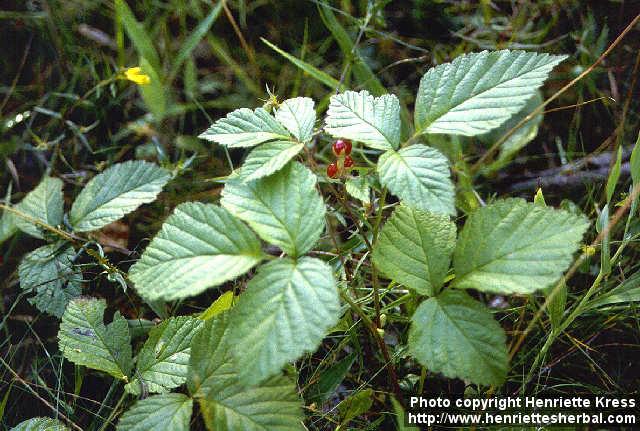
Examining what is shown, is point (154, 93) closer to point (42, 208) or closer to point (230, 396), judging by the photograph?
point (42, 208)

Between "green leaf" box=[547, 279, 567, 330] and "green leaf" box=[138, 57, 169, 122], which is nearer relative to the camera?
"green leaf" box=[547, 279, 567, 330]

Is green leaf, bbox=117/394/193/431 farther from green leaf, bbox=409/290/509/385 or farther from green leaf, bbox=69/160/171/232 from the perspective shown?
green leaf, bbox=69/160/171/232

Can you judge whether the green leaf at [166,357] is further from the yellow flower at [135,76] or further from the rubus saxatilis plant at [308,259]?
the yellow flower at [135,76]

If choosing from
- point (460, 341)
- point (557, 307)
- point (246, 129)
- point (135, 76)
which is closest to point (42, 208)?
point (135, 76)

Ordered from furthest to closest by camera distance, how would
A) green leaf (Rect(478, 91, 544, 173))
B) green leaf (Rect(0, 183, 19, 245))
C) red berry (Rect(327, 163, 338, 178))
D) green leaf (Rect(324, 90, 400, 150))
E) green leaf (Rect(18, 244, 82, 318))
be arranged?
green leaf (Rect(478, 91, 544, 173)), green leaf (Rect(0, 183, 19, 245)), green leaf (Rect(18, 244, 82, 318)), red berry (Rect(327, 163, 338, 178)), green leaf (Rect(324, 90, 400, 150))

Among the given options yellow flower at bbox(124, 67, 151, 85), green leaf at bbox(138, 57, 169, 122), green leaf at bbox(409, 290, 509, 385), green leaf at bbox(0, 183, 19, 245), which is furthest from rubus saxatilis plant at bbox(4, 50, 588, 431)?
green leaf at bbox(138, 57, 169, 122)

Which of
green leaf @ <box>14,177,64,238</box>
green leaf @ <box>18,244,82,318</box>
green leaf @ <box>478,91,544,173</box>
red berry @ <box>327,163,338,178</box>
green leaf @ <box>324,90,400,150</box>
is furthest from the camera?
green leaf @ <box>478,91,544,173</box>

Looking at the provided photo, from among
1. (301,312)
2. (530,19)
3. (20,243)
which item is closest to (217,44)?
(20,243)

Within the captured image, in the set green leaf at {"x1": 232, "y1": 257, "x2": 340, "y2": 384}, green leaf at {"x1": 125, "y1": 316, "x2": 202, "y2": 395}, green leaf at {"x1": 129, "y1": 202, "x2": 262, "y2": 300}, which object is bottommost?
green leaf at {"x1": 125, "y1": 316, "x2": 202, "y2": 395}
